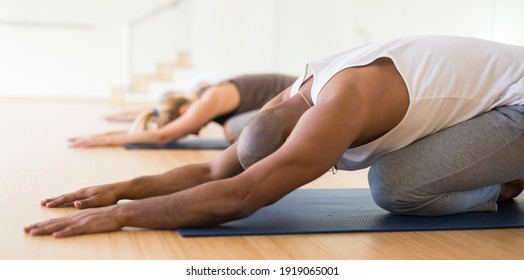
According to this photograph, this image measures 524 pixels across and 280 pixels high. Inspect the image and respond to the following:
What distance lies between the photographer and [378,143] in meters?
1.82

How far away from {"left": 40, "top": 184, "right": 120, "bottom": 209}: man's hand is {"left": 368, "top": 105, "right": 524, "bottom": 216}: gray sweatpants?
2.56 ft

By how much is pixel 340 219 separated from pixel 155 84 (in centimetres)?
795

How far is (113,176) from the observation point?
2766mm

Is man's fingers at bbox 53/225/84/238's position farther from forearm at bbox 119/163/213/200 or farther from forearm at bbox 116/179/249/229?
forearm at bbox 119/163/213/200

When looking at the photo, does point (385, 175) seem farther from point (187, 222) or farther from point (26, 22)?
point (26, 22)

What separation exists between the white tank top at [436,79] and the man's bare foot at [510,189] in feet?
1.43

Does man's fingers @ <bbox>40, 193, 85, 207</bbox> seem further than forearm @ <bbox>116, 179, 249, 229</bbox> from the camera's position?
Yes

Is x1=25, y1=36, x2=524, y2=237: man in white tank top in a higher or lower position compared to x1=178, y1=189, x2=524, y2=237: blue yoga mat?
higher

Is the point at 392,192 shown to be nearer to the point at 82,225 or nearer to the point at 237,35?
the point at 82,225

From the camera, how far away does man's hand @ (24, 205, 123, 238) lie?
163cm

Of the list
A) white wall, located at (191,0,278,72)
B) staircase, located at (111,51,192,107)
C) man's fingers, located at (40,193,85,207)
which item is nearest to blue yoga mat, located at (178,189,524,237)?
man's fingers, located at (40,193,85,207)

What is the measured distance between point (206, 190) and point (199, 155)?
6.70 feet

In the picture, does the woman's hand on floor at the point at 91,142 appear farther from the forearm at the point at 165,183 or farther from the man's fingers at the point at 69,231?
the man's fingers at the point at 69,231

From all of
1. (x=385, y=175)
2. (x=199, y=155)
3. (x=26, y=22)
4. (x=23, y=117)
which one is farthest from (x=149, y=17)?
(x=385, y=175)
